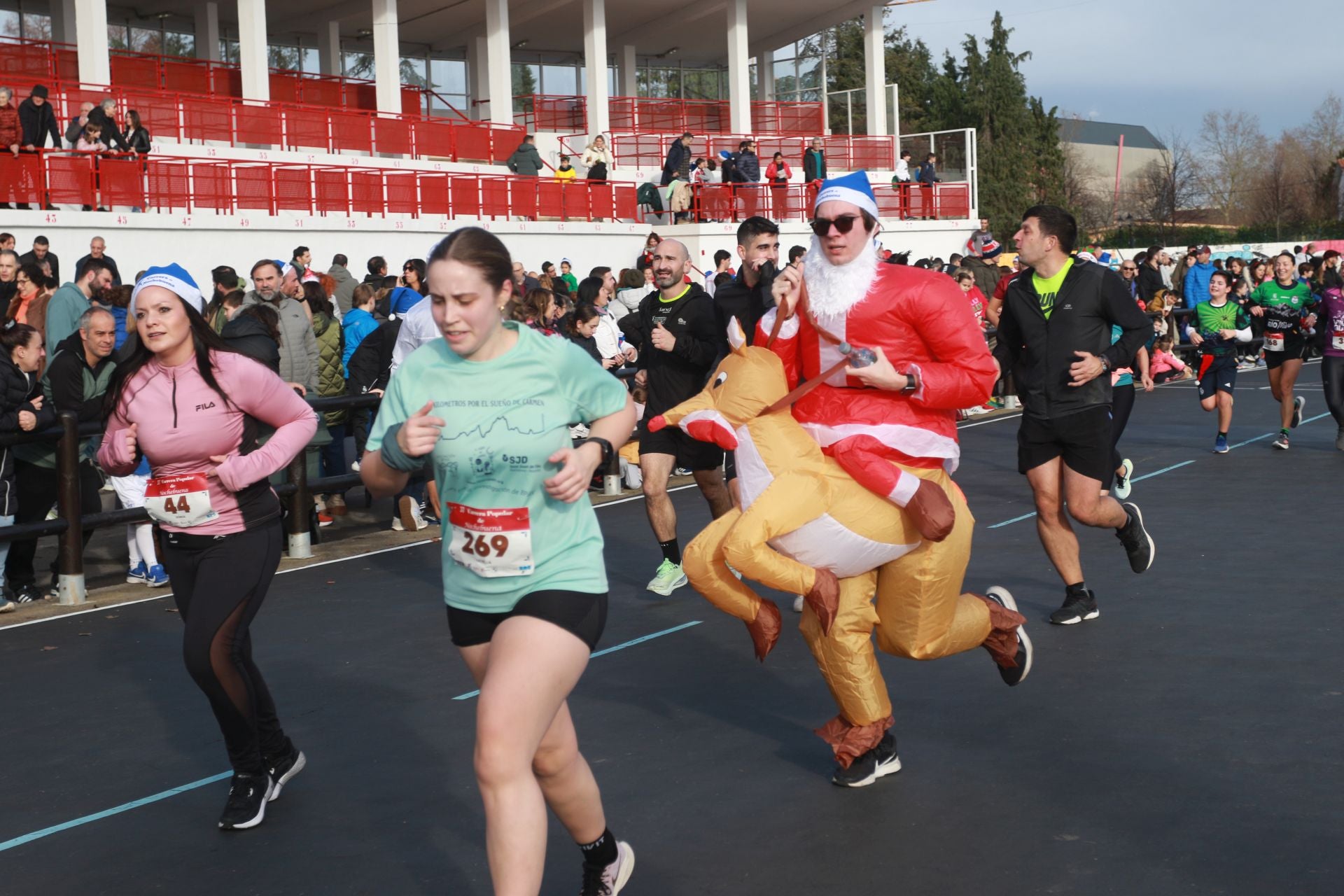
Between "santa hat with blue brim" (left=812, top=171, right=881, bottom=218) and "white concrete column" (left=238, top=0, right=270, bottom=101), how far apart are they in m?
24.8

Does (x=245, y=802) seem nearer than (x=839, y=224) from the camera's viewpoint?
Yes

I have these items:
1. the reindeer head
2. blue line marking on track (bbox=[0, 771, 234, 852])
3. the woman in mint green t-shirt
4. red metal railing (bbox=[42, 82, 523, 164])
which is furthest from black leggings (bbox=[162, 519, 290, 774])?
red metal railing (bbox=[42, 82, 523, 164])

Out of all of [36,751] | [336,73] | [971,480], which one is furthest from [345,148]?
[36,751]

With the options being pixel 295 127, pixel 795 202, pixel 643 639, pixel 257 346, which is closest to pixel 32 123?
pixel 295 127

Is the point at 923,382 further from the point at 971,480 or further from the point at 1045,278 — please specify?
the point at 971,480

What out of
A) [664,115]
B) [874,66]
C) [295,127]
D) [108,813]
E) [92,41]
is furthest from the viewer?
[874,66]

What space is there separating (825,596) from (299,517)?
667cm

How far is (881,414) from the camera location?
17.4ft

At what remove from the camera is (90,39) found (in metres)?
25.8

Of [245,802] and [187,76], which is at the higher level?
[187,76]

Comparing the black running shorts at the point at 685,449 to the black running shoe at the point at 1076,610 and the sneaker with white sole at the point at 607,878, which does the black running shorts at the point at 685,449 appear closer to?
the black running shoe at the point at 1076,610

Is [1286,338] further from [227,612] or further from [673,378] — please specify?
[227,612]

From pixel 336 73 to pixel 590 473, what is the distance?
114 ft

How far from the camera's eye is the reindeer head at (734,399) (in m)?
5.23
